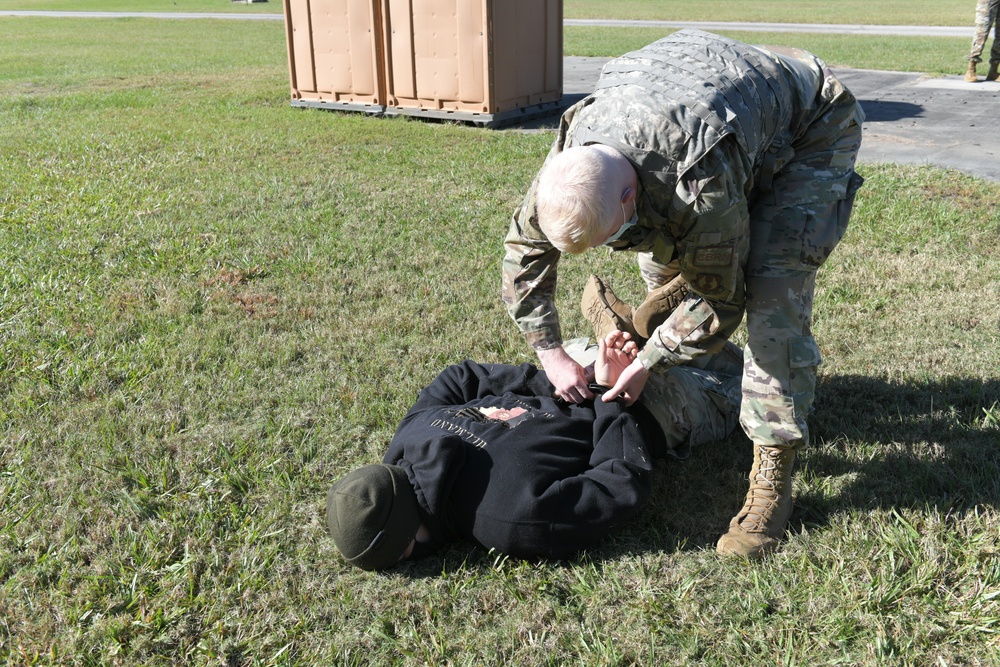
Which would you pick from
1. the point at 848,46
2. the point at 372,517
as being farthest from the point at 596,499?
the point at 848,46

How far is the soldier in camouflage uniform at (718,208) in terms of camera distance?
2375mm

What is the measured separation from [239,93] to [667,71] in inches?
474

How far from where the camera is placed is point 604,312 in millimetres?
3691

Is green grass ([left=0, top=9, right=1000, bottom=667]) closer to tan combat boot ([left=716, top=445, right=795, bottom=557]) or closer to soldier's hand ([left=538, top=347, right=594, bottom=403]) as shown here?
tan combat boot ([left=716, top=445, right=795, bottom=557])

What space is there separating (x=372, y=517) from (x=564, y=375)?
917 millimetres

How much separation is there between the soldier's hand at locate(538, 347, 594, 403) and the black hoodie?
0.24 ft

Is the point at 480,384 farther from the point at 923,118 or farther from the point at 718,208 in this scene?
the point at 923,118

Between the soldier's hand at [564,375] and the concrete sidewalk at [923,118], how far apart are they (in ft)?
18.5

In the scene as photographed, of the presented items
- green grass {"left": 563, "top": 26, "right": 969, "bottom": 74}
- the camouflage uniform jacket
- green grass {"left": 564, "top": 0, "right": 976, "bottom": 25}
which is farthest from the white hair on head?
green grass {"left": 564, "top": 0, "right": 976, "bottom": 25}

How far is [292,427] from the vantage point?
3.70m

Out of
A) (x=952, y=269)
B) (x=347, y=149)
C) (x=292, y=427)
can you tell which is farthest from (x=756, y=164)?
(x=347, y=149)

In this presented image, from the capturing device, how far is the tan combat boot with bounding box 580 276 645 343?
3.58 m

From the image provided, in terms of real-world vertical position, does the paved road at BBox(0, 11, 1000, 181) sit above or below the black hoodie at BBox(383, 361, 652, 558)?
below

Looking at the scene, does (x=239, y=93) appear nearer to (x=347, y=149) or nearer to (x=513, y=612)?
(x=347, y=149)
